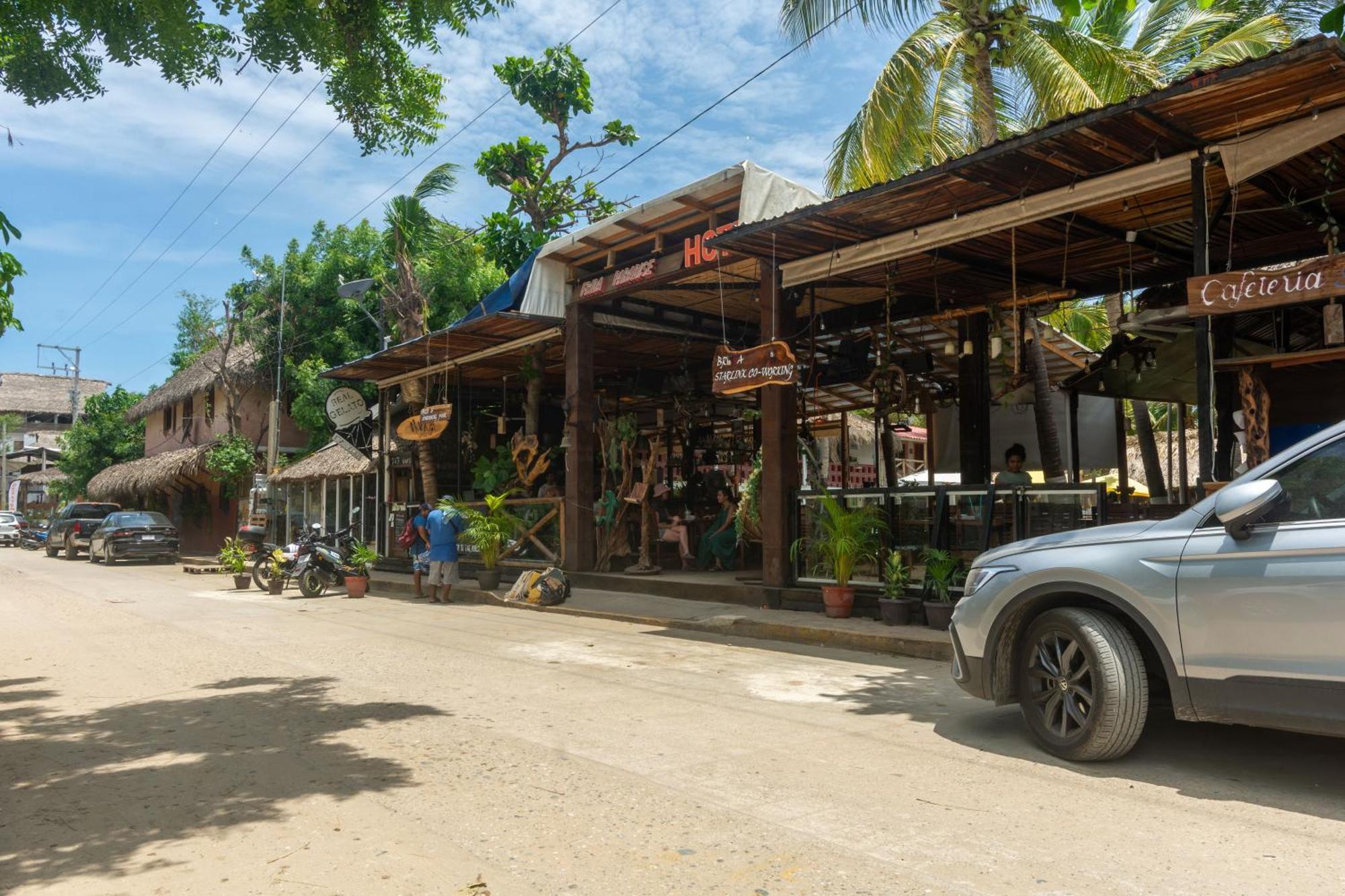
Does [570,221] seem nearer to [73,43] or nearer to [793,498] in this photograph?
[793,498]

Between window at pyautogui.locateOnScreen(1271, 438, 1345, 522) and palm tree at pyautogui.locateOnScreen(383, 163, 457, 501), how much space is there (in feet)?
54.5

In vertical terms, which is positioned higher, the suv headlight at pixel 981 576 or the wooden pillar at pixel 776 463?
the wooden pillar at pixel 776 463

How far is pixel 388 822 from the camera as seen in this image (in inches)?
168

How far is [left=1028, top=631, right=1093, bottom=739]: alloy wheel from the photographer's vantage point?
501 cm

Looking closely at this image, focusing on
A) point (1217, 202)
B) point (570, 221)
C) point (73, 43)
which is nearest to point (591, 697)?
point (73, 43)

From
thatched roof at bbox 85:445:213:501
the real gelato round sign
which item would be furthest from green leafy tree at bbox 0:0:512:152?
thatched roof at bbox 85:445:213:501

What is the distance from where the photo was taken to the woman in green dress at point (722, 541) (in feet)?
53.6

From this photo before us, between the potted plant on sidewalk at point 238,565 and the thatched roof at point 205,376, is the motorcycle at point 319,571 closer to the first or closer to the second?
the potted plant on sidewalk at point 238,565

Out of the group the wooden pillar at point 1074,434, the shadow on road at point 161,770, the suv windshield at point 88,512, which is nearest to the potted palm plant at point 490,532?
the shadow on road at point 161,770

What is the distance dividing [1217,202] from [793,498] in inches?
219

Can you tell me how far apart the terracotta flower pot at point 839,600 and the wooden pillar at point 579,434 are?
5543 millimetres

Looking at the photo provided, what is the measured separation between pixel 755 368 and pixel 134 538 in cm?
2449

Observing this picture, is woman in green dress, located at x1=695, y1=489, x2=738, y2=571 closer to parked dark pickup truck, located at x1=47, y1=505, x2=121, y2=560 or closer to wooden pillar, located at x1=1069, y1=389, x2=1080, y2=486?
wooden pillar, located at x1=1069, y1=389, x2=1080, y2=486

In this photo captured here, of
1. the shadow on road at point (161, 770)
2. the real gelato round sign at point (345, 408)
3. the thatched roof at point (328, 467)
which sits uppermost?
the real gelato round sign at point (345, 408)
